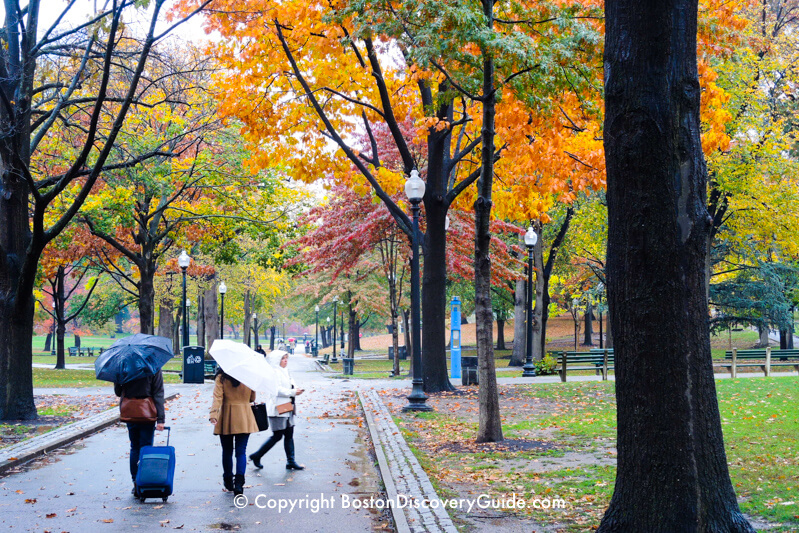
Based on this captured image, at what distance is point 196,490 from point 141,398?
1.32 meters

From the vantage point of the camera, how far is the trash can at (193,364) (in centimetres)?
2502

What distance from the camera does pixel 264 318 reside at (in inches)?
3182

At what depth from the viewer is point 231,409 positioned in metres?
8.02

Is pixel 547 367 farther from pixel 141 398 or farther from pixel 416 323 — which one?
pixel 141 398

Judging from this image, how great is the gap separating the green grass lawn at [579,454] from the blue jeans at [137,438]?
3242 mm

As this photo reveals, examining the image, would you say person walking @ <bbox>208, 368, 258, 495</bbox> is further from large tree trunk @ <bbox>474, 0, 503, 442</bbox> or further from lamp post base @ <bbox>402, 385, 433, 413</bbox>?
lamp post base @ <bbox>402, 385, 433, 413</bbox>

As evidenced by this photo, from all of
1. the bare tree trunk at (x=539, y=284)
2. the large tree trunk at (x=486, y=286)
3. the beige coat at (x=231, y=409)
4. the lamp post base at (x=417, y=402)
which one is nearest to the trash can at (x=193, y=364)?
the lamp post base at (x=417, y=402)

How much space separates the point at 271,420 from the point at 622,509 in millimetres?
5208

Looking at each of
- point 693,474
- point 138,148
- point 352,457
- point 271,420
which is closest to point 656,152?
point 693,474

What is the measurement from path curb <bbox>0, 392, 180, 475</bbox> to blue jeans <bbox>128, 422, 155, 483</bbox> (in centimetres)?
227

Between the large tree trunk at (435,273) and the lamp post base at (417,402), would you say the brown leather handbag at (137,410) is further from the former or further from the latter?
the large tree trunk at (435,273)

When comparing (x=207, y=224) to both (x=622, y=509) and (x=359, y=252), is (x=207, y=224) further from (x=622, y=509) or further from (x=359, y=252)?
(x=622, y=509)

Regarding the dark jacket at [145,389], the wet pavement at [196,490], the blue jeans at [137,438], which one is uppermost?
the dark jacket at [145,389]

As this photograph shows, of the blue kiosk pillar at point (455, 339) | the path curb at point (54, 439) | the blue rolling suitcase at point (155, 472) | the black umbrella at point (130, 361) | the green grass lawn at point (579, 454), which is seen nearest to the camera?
the green grass lawn at point (579, 454)
